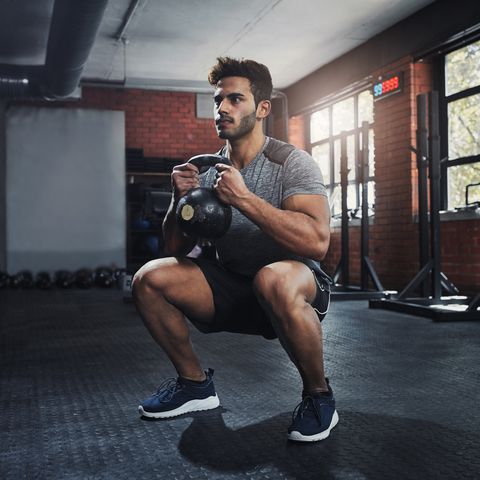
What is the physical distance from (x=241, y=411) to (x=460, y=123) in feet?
14.5

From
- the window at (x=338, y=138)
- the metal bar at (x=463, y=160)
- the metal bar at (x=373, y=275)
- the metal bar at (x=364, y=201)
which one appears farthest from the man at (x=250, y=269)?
the window at (x=338, y=138)

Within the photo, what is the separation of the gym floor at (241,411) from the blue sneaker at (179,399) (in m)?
0.03

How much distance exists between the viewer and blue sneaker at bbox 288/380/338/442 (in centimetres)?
172

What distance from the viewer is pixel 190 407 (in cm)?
203

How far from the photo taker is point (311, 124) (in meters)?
8.59

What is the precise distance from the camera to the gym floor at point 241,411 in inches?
61.2

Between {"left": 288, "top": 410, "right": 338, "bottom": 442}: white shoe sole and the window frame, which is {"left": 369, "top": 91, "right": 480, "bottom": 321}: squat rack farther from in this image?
{"left": 288, "top": 410, "right": 338, "bottom": 442}: white shoe sole

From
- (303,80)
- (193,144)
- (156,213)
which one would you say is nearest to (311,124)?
(303,80)

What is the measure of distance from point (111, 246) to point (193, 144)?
1.92m

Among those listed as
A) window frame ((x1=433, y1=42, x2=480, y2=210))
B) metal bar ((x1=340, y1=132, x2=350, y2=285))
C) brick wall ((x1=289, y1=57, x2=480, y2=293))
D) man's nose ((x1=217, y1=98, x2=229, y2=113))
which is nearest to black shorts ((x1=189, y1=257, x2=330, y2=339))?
man's nose ((x1=217, y1=98, x2=229, y2=113))

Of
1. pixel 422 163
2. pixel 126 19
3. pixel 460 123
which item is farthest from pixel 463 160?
pixel 126 19

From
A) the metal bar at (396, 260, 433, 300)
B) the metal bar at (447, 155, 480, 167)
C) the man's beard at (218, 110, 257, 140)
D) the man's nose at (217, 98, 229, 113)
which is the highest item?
the metal bar at (447, 155, 480, 167)

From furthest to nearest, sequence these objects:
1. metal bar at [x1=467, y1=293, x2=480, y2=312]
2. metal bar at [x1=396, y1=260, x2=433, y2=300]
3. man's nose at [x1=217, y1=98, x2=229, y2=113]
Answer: metal bar at [x1=396, y1=260, x2=433, y2=300] < metal bar at [x1=467, y1=293, x2=480, y2=312] < man's nose at [x1=217, y1=98, x2=229, y2=113]

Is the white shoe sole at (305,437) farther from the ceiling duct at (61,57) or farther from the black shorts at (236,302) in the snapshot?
the ceiling duct at (61,57)
